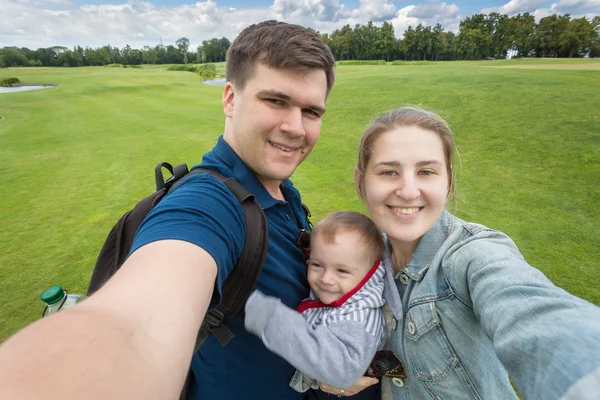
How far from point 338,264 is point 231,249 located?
0.71 meters

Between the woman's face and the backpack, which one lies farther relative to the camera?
the woman's face

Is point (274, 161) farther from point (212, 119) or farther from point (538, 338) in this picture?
point (212, 119)

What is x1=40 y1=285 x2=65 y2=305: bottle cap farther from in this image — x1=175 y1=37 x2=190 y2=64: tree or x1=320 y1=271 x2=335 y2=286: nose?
x1=175 y1=37 x2=190 y2=64: tree

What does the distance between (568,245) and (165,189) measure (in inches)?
195

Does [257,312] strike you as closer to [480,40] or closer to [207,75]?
[207,75]

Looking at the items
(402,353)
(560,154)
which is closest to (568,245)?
(560,154)

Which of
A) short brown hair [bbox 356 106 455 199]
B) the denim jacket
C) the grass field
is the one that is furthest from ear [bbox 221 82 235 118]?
the grass field

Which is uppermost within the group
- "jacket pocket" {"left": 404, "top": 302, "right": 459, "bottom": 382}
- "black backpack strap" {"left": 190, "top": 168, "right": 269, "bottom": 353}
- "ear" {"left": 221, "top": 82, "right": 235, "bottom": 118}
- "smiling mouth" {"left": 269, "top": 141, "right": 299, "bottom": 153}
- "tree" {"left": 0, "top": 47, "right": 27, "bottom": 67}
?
"tree" {"left": 0, "top": 47, "right": 27, "bottom": 67}

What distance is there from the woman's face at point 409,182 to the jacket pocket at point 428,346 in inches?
13.4

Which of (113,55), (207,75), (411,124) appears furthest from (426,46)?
Answer: (113,55)

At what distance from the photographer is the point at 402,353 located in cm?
139

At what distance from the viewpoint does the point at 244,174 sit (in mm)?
1559

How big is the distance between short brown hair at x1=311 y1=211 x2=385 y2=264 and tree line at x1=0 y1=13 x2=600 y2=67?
4329cm

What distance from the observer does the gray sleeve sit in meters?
1.20
